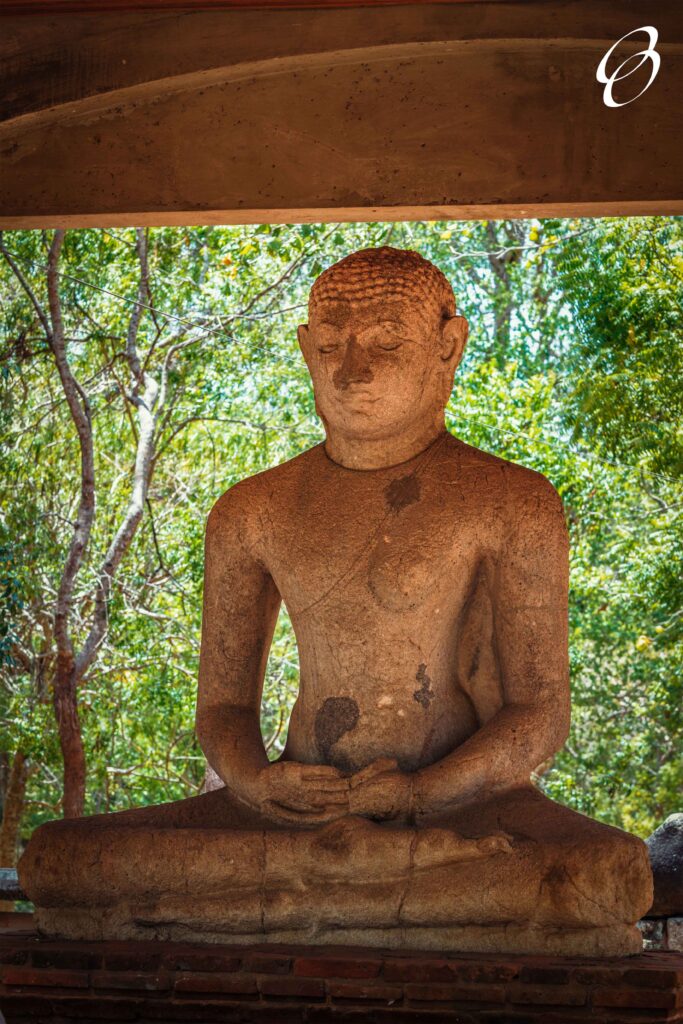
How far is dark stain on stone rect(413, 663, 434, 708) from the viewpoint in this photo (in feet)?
16.5

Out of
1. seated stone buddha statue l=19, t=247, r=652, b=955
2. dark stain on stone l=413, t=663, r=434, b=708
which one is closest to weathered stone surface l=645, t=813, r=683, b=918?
seated stone buddha statue l=19, t=247, r=652, b=955

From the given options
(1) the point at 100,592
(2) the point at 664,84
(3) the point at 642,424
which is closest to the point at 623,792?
(3) the point at 642,424

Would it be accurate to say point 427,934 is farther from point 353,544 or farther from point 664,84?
point 664,84

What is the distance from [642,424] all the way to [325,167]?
5306 mm

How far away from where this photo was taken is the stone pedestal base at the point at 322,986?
4.11m

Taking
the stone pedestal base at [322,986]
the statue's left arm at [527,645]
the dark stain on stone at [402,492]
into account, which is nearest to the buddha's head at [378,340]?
the dark stain on stone at [402,492]

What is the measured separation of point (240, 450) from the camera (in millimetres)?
12203

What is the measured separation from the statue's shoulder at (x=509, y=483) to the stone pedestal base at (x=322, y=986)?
147cm

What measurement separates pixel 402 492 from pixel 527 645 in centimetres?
65

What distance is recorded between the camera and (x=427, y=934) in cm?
451

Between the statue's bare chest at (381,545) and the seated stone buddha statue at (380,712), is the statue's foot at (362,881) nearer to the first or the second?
the seated stone buddha statue at (380,712)

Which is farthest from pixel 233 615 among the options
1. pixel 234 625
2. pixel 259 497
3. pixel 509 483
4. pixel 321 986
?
pixel 321 986

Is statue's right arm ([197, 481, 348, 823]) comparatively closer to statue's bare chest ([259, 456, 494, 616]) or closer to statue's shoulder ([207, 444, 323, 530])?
statue's shoulder ([207, 444, 323, 530])

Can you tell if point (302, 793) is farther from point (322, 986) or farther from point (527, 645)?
point (527, 645)
